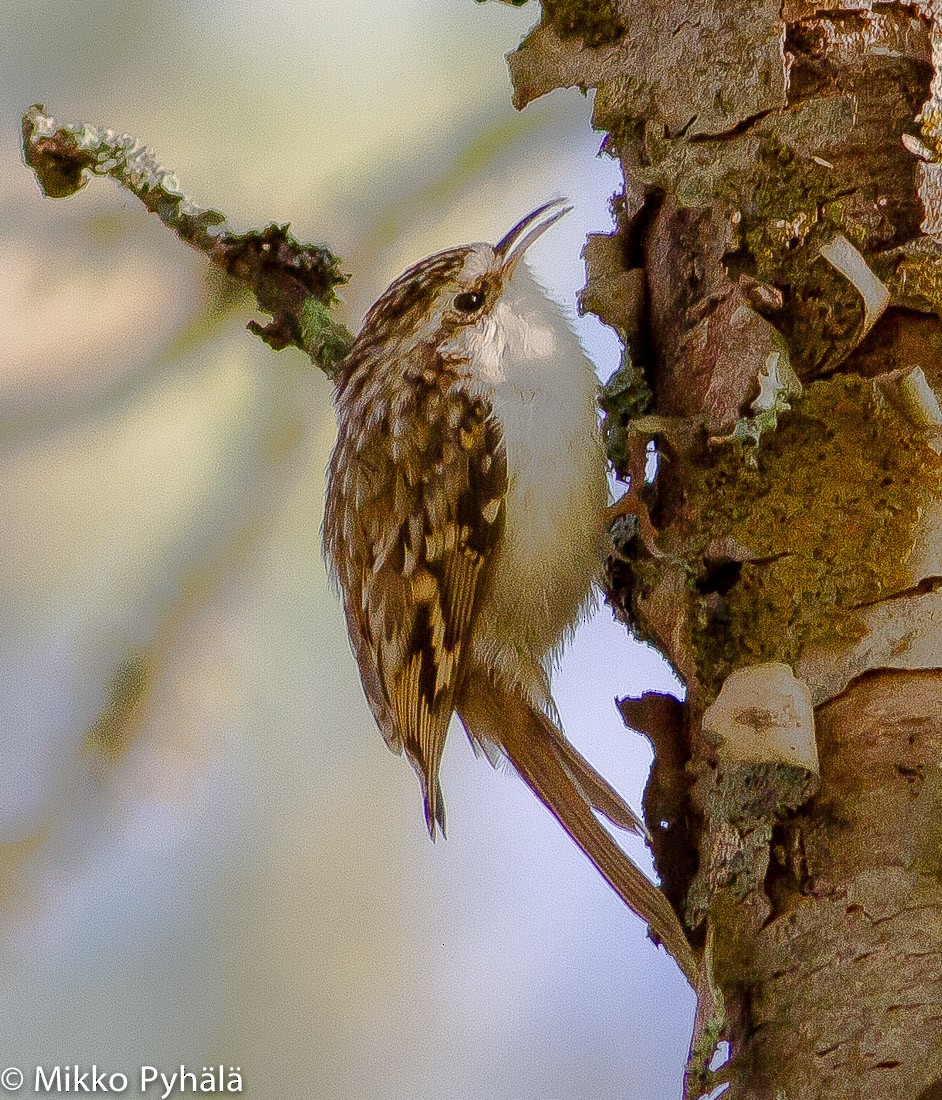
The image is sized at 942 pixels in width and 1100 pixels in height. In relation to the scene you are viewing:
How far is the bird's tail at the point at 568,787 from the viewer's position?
1457mm

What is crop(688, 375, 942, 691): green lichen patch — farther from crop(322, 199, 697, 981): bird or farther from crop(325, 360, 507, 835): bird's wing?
crop(325, 360, 507, 835): bird's wing

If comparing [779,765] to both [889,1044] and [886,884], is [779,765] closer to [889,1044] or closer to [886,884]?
[886,884]

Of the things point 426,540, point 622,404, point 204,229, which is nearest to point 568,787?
point 426,540

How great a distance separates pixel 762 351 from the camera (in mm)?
1463

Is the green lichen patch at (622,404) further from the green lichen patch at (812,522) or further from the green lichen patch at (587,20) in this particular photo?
the green lichen patch at (587,20)

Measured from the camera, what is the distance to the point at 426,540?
7.04 feet

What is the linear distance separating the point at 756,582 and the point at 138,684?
1.65 m

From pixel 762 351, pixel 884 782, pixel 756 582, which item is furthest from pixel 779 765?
pixel 762 351

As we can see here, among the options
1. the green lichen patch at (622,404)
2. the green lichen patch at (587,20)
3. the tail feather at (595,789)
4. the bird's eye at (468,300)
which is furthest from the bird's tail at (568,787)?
the green lichen patch at (587,20)

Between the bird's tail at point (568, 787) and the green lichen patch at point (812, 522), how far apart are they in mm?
290

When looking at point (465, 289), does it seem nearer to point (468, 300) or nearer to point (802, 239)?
point (468, 300)

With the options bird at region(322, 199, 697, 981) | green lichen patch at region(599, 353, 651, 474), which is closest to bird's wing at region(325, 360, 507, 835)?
bird at region(322, 199, 697, 981)

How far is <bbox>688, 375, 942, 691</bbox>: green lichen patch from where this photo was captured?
1.36 metres

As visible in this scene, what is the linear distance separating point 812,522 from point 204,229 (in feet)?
3.45
